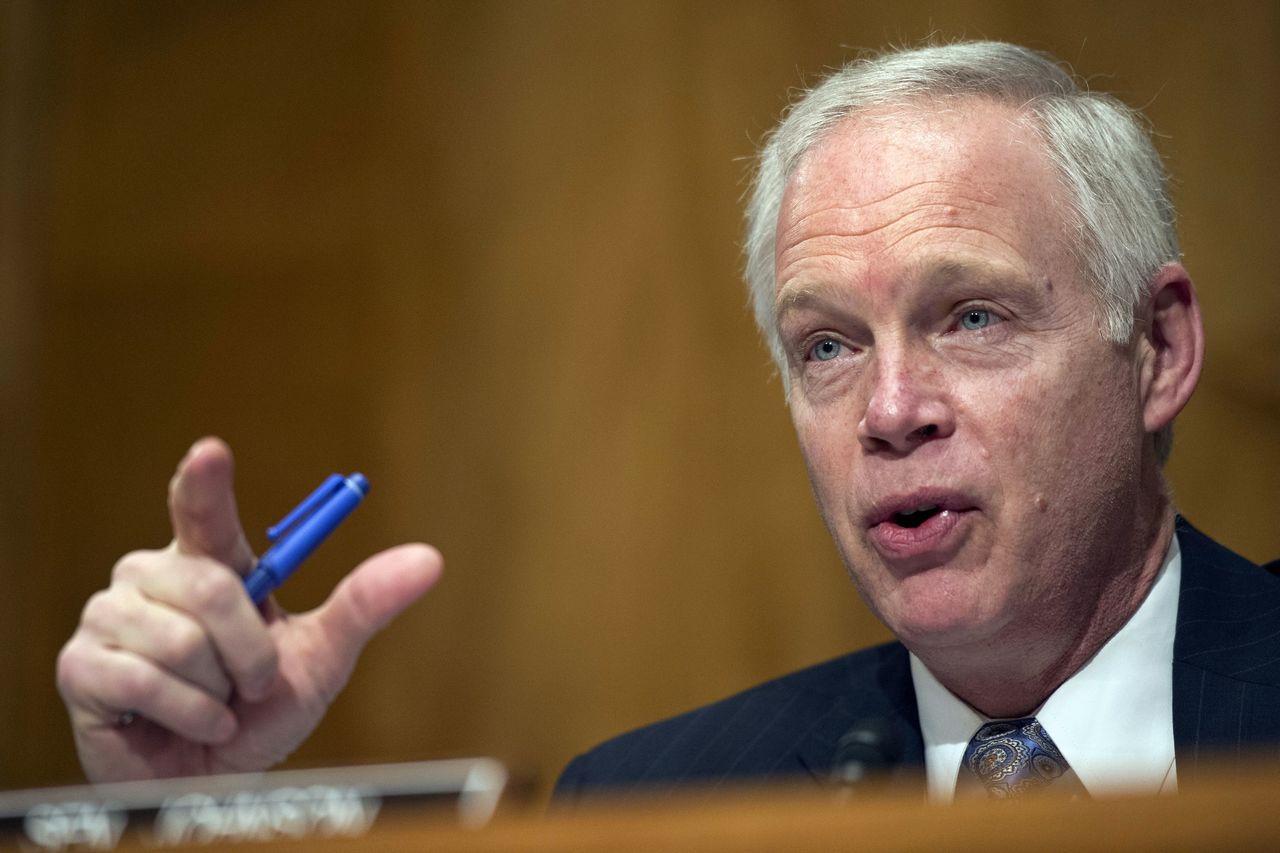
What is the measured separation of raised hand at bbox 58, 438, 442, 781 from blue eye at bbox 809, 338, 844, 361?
1.79 feet

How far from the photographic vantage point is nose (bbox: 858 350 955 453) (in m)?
1.46

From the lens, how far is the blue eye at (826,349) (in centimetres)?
162

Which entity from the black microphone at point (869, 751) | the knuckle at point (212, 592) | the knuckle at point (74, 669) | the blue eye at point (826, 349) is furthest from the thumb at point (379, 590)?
the blue eye at point (826, 349)

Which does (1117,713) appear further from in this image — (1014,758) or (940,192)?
(940,192)

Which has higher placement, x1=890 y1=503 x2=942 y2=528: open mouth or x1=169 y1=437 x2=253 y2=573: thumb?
x1=169 y1=437 x2=253 y2=573: thumb

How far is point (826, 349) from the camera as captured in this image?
5.36 ft

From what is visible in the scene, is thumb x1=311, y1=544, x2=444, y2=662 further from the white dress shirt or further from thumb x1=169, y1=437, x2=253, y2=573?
the white dress shirt

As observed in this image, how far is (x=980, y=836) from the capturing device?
2.02ft

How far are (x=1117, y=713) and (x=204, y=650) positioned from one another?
991mm

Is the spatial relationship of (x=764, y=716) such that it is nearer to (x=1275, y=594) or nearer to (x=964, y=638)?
(x=964, y=638)

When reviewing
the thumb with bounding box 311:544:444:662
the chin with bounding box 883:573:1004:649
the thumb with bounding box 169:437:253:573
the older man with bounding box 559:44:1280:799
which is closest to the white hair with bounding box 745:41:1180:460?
the older man with bounding box 559:44:1280:799

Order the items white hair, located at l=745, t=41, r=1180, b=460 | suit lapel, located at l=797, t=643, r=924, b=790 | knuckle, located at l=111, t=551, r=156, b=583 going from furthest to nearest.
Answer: suit lapel, located at l=797, t=643, r=924, b=790, white hair, located at l=745, t=41, r=1180, b=460, knuckle, located at l=111, t=551, r=156, b=583

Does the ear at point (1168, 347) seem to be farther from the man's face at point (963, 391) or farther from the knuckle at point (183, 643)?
the knuckle at point (183, 643)

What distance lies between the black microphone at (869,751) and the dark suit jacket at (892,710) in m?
0.04
